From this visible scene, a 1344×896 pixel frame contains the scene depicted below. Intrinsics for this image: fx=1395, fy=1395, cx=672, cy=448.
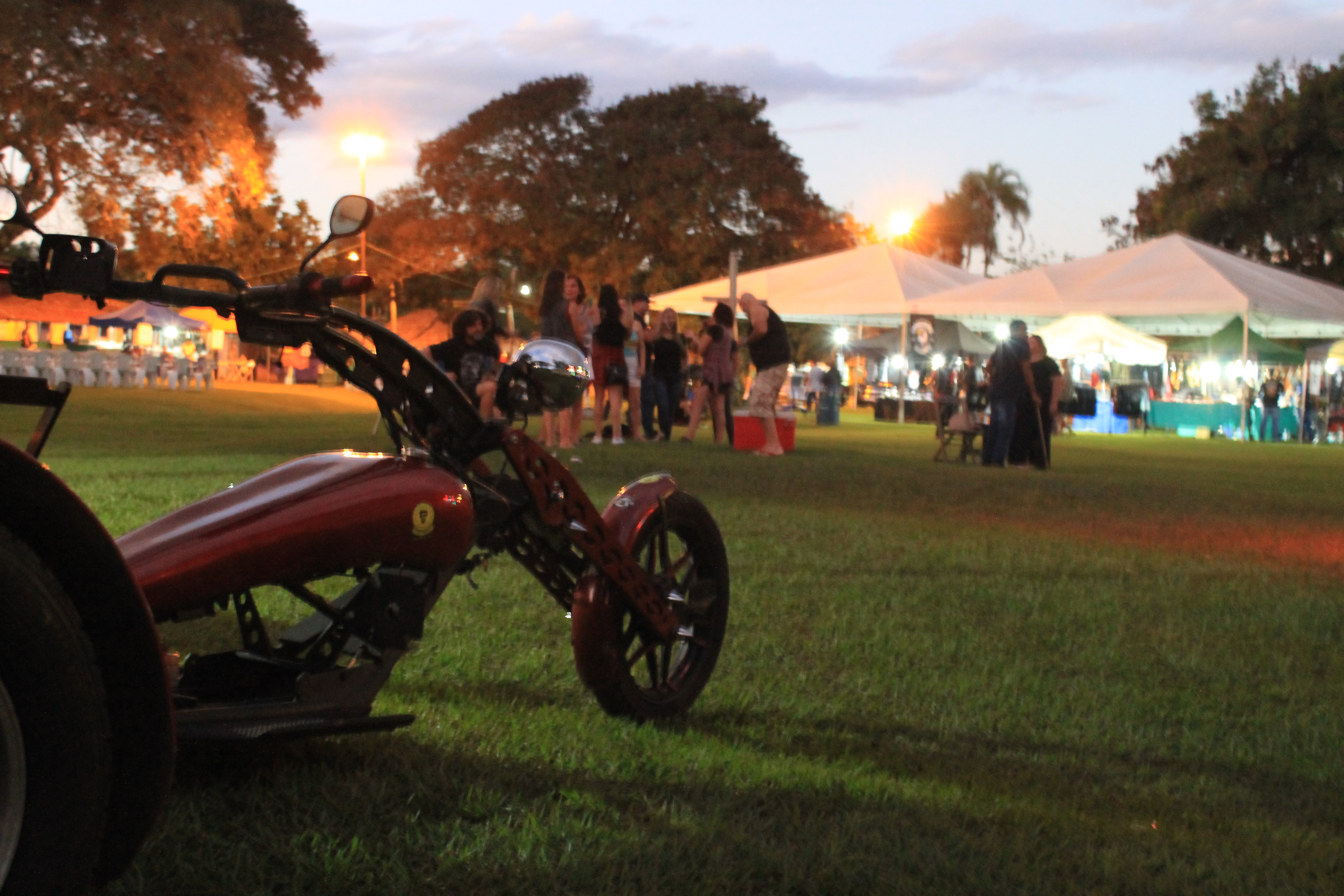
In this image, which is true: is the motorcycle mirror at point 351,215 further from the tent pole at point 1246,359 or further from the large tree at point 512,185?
the large tree at point 512,185

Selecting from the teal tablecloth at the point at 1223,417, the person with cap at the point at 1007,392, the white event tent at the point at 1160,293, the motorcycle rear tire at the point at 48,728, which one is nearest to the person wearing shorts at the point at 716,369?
the person with cap at the point at 1007,392

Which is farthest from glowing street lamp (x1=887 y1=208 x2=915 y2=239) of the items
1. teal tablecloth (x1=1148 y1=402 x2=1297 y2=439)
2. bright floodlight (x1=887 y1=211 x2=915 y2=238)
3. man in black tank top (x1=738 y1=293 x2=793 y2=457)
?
man in black tank top (x1=738 y1=293 x2=793 y2=457)

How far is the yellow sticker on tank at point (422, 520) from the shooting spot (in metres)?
2.88

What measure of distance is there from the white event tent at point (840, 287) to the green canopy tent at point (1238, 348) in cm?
576

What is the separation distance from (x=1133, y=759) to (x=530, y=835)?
1.78 metres

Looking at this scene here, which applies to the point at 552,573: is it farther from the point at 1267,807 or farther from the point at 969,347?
the point at 969,347

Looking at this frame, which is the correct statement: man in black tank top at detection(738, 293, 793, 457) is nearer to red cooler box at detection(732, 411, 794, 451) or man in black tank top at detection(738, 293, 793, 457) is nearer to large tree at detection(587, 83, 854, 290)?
red cooler box at detection(732, 411, 794, 451)

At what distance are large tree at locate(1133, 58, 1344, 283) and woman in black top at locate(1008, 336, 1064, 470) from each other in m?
35.1

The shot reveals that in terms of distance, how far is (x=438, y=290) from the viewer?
211 ft

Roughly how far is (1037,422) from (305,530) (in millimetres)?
14302

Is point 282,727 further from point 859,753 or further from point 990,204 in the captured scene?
point 990,204

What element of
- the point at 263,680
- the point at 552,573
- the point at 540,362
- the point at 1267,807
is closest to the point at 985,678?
the point at 1267,807

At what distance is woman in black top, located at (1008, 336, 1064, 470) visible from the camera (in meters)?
16.2

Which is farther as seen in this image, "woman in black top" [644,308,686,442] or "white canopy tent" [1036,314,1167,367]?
"white canopy tent" [1036,314,1167,367]
